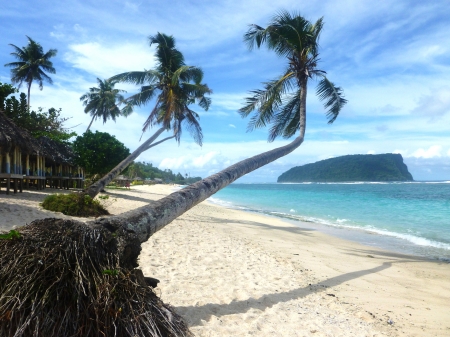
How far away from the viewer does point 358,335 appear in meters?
3.69

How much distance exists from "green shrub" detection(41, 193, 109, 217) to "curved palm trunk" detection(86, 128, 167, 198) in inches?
19.0

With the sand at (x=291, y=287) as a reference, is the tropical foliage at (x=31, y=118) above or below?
above

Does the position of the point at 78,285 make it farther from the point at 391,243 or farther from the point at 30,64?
the point at 30,64

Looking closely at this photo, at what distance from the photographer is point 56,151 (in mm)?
20062

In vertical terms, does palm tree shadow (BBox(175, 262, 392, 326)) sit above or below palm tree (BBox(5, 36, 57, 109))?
below

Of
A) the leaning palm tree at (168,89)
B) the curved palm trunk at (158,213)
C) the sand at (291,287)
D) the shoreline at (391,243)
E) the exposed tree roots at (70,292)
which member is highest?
A: the leaning palm tree at (168,89)

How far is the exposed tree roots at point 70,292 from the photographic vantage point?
2.35m

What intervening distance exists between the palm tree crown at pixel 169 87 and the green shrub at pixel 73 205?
584 cm

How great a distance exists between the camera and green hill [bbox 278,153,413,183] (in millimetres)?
111312

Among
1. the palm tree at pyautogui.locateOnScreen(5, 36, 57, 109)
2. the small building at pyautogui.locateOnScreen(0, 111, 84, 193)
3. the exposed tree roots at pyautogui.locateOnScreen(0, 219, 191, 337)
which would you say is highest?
the palm tree at pyautogui.locateOnScreen(5, 36, 57, 109)

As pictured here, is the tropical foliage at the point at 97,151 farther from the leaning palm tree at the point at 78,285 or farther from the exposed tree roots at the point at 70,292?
the exposed tree roots at the point at 70,292

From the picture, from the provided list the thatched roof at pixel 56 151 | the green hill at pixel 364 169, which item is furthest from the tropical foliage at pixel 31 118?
the green hill at pixel 364 169

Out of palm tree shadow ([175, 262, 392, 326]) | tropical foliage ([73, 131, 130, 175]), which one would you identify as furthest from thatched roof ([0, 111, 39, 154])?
palm tree shadow ([175, 262, 392, 326])

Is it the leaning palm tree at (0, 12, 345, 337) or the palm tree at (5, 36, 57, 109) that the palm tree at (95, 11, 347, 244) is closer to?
the leaning palm tree at (0, 12, 345, 337)
